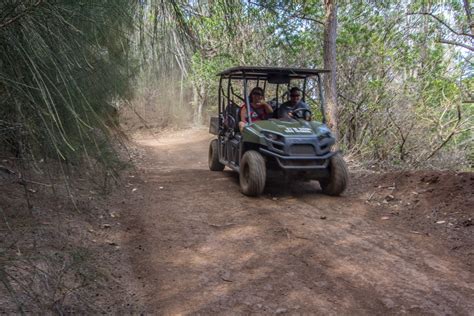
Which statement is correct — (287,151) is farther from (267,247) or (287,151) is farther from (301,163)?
(267,247)

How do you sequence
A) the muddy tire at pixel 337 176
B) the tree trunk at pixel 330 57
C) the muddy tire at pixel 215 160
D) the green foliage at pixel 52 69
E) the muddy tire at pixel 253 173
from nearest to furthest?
1. the green foliage at pixel 52 69
2. the muddy tire at pixel 253 173
3. the muddy tire at pixel 337 176
4. the muddy tire at pixel 215 160
5. the tree trunk at pixel 330 57

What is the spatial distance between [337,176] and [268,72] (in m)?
2.06

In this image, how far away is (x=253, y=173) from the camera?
5852mm

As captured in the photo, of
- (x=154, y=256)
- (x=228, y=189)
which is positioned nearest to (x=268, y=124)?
(x=228, y=189)

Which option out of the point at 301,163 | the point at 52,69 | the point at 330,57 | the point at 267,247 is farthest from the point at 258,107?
the point at 52,69

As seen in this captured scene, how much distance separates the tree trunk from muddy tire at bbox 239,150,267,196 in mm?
3426

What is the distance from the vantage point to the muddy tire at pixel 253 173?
19.2ft

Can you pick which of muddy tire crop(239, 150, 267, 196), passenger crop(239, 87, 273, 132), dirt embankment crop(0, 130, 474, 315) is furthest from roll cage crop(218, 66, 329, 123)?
dirt embankment crop(0, 130, 474, 315)

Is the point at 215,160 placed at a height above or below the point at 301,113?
below

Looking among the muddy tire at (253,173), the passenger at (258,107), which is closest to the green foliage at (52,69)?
the muddy tire at (253,173)

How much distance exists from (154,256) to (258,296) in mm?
1236

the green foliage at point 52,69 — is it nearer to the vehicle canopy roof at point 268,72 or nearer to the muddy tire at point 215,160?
the vehicle canopy roof at point 268,72

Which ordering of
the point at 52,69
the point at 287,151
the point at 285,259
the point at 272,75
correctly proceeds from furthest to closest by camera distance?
the point at 272,75
the point at 287,151
the point at 285,259
the point at 52,69

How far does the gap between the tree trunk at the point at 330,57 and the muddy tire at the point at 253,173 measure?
11.2 feet
